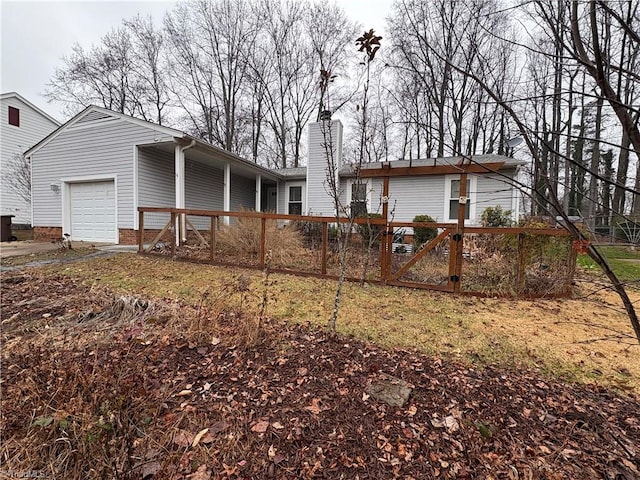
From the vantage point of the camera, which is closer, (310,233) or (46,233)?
(310,233)

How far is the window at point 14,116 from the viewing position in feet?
49.8

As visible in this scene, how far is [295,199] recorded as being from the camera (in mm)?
13391

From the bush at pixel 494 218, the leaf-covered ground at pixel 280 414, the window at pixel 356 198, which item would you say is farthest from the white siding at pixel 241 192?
the leaf-covered ground at pixel 280 414

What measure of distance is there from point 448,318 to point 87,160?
37.9 feet

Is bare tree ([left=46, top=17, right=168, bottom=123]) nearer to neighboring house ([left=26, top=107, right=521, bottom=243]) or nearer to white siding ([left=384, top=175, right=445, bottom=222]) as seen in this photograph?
neighboring house ([left=26, top=107, right=521, bottom=243])

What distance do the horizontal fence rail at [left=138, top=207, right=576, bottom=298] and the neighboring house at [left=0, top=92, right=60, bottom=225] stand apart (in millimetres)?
12977

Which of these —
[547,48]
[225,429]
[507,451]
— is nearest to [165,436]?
[225,429]

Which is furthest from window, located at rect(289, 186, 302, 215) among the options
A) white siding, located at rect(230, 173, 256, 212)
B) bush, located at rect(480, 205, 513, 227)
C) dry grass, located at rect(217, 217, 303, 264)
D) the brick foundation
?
the brick foundation

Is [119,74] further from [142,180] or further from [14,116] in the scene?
[142,180]

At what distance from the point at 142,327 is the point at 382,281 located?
3757mm

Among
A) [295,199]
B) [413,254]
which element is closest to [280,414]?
[413,254]

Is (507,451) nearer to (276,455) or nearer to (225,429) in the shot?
(276,455)

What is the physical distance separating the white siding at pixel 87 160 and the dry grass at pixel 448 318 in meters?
4.25

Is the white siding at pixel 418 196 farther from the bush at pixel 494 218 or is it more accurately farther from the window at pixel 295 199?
the window at pixel 295 199
